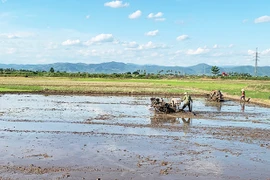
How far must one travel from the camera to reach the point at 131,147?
506 inches

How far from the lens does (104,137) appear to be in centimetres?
1462

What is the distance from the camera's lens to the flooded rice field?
32.2ft

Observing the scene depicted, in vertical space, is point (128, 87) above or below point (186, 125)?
above

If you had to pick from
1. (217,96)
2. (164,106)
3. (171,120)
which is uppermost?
(217,96)

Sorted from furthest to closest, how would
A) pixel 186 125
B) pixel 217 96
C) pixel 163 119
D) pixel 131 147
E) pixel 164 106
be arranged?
pixel 217 96
pixel 164 106
pixel 163 119
pixel 186 125
pixel 131 147

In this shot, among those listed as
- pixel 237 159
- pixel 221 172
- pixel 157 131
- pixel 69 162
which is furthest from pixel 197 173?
pixel 157 131

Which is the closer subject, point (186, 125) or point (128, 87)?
point (186, 125)

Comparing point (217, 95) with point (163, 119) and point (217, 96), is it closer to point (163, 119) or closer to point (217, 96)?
point (217, 96)

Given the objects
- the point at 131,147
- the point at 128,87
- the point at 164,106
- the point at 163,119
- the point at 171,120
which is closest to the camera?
the point at 131,147

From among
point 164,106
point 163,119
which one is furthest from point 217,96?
point 163,119

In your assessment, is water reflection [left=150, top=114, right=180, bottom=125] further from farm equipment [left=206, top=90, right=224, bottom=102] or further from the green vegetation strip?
the green vegetation strip

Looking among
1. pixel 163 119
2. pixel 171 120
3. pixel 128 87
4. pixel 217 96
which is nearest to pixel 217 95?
pixel 217 96

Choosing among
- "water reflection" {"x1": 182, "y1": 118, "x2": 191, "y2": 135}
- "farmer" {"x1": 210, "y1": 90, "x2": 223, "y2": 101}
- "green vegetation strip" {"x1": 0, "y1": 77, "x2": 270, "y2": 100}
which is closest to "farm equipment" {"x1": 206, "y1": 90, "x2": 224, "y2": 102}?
"farmer" {"x1": 210, "y1": 90, "x2": 223, "y2": 101}

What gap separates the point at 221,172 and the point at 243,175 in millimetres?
636
